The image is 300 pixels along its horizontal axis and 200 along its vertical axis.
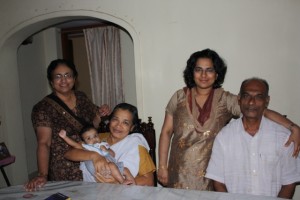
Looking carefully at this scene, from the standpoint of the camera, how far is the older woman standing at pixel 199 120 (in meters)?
2.23

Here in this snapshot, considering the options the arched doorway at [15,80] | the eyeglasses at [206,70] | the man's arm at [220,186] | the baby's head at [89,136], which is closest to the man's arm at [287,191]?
the man's arm at [220,186]

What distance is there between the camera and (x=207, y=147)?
87.7 inches

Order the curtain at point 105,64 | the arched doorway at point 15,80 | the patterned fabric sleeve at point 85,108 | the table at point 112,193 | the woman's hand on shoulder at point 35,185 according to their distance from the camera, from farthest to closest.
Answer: the curtain at point 105,64 < the arched doorway at point 15,80 < the patterned fabric sleeve at point 85,108 < the woman's hand on shoulder at point 35,185 < the table at point 112,193

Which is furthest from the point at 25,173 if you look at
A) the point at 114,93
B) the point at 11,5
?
the point at 11,5

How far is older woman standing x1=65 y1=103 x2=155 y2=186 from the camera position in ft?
6.47

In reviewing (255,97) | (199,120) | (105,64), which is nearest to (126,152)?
(199,120)

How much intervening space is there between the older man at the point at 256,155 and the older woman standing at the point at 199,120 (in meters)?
0.16

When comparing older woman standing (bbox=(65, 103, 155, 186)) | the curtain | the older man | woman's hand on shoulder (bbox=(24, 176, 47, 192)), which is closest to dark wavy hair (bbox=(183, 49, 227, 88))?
the older man

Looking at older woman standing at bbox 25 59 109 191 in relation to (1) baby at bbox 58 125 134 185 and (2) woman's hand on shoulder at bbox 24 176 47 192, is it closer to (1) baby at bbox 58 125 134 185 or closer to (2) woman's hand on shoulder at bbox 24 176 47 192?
(1) baby at bbox 58 125 134 185

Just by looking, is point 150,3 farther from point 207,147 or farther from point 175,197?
point 175,197

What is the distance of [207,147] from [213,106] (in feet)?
1.11

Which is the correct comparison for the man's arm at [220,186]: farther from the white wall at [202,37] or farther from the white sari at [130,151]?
the white wall at [202,37]

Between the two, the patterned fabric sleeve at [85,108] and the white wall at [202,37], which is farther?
the white wall at [202,37]

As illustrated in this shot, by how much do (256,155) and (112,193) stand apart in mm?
1056
